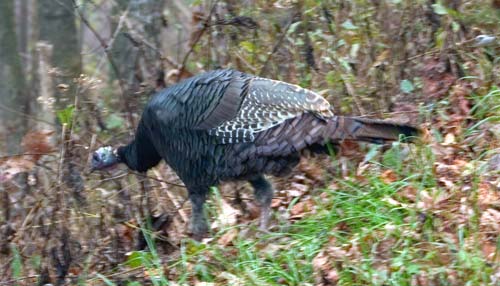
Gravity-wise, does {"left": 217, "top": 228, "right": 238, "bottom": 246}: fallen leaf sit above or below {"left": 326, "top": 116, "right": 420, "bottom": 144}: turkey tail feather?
below

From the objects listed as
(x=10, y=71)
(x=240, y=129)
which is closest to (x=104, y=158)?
(x=240, y=129)

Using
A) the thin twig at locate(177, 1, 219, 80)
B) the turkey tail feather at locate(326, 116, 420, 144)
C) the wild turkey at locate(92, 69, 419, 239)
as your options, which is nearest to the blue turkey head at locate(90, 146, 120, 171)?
the wild turkey at locate(92, 69, 419, 239)

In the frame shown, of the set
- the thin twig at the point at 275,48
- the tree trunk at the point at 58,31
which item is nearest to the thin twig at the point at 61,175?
the thin twig at the point at 275,48

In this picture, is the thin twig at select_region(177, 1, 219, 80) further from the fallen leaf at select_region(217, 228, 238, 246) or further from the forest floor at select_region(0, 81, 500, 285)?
the fallen leaf at select_region(217, 228, 238, 246)

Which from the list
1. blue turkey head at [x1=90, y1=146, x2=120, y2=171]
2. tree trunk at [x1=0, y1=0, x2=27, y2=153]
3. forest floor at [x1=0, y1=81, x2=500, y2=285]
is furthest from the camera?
tree trunk at [x1=0, y1=0, x2=27, y2=153]

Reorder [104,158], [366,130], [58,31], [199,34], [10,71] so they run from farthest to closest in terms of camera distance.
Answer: [58,31] → [10,71] → [199,34] → [104,158] → [366,130]

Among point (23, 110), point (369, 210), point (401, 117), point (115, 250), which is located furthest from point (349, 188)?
point (23, 110)

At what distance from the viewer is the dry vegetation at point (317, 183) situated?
5641 millimetres

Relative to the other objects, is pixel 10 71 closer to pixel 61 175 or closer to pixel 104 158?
pixel 104 158

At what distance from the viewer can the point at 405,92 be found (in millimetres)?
7570

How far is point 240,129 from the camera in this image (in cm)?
651

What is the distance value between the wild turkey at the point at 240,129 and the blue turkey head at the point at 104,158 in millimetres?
530

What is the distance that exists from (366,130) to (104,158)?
2183 millimetres

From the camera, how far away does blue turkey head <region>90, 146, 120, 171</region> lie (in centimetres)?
736
